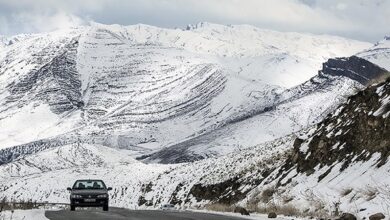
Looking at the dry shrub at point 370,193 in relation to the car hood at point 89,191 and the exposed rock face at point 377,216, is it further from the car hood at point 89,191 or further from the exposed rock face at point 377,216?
the car hood at point 89,191

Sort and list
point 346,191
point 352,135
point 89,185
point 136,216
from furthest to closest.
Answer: point 89,185
point 352,135
point 136,216
point 346,191

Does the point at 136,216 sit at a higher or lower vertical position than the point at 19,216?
lower

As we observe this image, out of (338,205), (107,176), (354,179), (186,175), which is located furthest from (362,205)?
(107,176)

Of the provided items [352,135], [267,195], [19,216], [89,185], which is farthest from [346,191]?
[89,185]

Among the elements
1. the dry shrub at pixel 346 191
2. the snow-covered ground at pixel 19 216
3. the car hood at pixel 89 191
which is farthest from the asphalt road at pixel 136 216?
the car hood at pixel 89 191

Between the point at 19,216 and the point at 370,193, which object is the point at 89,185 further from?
the point at 370,193

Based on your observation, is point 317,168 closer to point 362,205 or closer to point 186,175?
point 362,205

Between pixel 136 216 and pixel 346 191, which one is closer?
pixel 346 191

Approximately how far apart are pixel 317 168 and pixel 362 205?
10211 mm

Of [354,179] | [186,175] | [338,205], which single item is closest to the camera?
[338,205]

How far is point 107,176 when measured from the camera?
158625 millimetres

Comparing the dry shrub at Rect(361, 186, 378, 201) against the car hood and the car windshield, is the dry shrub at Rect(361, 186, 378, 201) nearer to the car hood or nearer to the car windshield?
the car hood

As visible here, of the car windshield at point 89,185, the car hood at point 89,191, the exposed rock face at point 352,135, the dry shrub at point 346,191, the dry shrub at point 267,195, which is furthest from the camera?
the car windshield at point 89,185

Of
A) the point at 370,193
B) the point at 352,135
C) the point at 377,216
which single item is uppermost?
the point at 352,135
